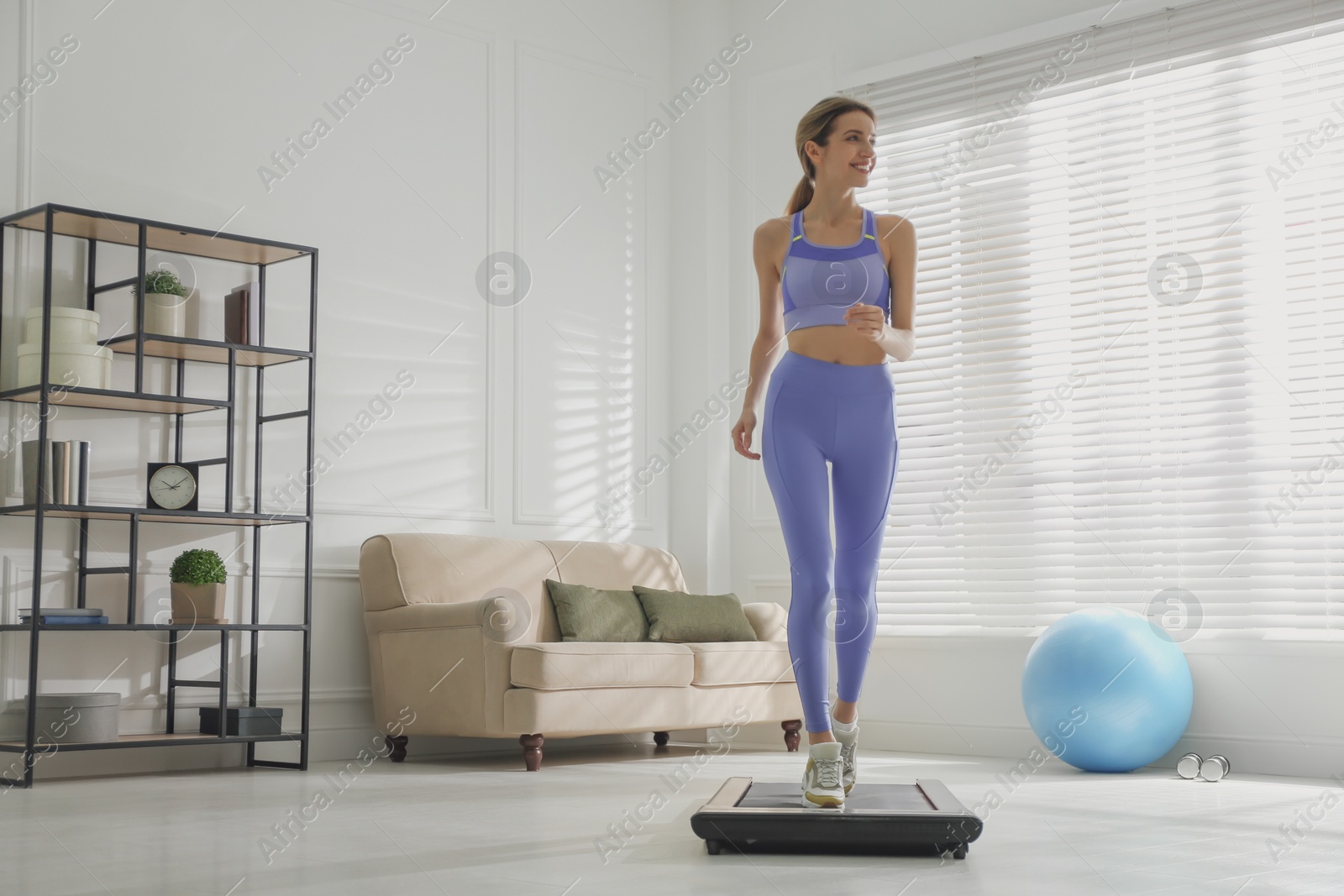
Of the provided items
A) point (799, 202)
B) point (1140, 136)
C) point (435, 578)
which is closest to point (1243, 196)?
point (1140, 136)

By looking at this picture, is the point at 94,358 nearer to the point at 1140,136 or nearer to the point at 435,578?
the point at 435,578

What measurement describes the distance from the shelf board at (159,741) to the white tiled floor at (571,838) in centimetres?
12

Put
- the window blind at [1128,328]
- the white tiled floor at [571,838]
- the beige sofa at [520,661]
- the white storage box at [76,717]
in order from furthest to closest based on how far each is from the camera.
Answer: the window blind at [1128,328]
the beige sofa at [520,661]
the white storage box at [76,717]
the white tiled floor at [571,838]

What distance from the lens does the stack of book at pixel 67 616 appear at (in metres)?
4.16

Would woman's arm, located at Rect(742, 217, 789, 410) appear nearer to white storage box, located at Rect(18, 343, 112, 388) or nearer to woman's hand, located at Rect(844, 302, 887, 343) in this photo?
woman's hand, located at Rect(844, 302, 887, 343)

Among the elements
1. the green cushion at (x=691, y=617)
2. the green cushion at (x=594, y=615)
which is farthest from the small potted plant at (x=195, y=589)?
the green cushion at (x=691, y=617)

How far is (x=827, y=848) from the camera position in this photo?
2586 millimetres

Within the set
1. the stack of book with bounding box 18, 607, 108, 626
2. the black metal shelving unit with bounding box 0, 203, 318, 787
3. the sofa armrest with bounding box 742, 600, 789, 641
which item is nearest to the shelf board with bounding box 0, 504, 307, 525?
the black metal shelving unit with bounding box 0, 203, 318, 787

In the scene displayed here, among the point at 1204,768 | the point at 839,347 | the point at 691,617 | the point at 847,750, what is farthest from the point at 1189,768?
the point at 839,347

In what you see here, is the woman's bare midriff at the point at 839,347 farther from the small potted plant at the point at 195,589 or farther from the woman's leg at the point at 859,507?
the small potted plant at the point at 195,589

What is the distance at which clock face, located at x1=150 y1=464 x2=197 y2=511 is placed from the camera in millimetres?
4586

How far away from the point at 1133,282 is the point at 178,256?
379 centimetres

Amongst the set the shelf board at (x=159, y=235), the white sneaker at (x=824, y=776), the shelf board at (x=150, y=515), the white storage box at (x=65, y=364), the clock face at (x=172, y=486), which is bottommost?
the white sneaker at (x=824, y=776)

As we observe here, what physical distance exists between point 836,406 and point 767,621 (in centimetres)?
318
